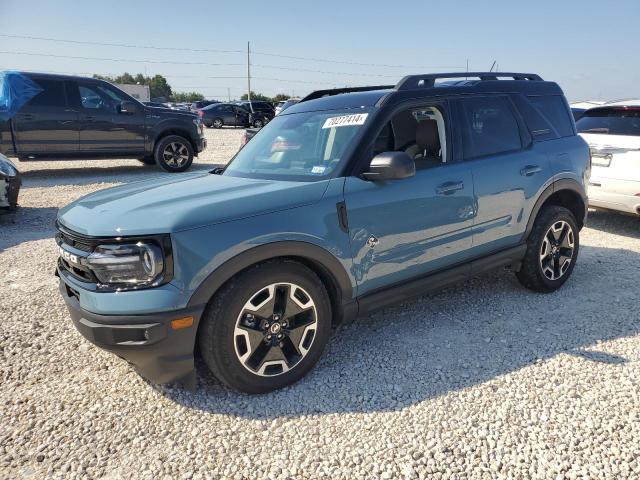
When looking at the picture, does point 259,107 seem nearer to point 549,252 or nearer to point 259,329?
point 549,252

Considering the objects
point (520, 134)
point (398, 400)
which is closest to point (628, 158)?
point (520, 134)

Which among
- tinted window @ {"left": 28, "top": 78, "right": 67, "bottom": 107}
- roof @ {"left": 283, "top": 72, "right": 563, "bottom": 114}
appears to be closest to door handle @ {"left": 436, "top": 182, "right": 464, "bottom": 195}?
roof @ {"left": 283, "top": 72, "right": 563, "bottom": 114}

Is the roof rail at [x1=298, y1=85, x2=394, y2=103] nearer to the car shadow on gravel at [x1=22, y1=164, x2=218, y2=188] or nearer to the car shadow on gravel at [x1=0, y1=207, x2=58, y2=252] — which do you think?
the car shadow on gravel at [x1=0, y1=207, x2=58, y2=252]

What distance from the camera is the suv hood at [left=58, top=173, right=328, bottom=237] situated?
2.46 metres

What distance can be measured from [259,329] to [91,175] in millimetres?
9816

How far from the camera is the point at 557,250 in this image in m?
4.30

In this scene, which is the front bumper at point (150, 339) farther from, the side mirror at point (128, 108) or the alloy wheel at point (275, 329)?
the side mirror at point (128, 108)

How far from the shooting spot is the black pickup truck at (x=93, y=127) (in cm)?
951

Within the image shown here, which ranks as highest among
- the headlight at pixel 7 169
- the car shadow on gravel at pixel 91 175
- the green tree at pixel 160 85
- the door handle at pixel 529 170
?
the green tree at pixel 160 85

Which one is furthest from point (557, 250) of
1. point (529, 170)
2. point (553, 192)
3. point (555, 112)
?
point (555, 112)

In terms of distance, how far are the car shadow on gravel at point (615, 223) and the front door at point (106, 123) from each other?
900 cm

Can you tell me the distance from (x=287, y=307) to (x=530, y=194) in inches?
93.2

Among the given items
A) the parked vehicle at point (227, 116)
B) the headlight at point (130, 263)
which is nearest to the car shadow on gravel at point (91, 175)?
the headlight at point (130, 263)

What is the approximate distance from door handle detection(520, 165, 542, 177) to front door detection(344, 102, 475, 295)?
2.13ft
